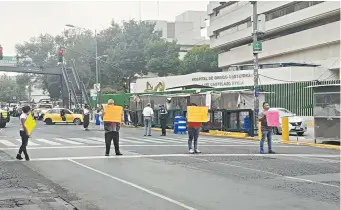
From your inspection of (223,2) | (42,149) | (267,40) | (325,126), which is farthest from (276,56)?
(42,149)

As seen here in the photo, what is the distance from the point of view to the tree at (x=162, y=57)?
74438mm

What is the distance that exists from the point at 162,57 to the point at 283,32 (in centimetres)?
2487

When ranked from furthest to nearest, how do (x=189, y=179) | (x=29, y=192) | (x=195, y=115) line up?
(x=195, y=115), (x=189, y=179), (x=29, y=192)

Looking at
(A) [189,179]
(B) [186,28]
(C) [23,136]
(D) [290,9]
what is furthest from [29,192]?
(B) [186,28]

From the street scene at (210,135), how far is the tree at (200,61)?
0.37 meters

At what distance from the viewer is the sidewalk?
303 inches

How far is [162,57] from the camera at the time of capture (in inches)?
2940

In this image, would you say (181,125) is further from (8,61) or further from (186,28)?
(186,28)

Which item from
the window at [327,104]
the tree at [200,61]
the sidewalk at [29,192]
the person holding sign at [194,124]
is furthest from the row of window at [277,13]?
the sidewalk at [29,192]

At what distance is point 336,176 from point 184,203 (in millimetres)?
4744

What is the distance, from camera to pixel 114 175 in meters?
10.9

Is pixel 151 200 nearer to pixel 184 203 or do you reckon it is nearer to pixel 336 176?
pixel 184 203

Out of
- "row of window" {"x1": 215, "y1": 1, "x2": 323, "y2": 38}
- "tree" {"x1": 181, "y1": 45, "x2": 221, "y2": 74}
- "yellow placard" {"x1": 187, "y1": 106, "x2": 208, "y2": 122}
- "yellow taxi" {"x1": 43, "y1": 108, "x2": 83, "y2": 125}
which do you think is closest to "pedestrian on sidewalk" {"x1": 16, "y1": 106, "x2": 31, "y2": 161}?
"yellow placard" {"x1": 187, "y1": 106, "x2": 208, "y2": 122}

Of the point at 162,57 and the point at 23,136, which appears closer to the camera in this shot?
the point at 23,136
